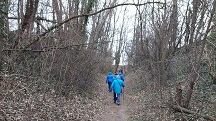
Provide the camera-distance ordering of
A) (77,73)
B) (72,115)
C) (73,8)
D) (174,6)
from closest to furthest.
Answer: (72,115)
(77,73)
(73,8)
(174,6)

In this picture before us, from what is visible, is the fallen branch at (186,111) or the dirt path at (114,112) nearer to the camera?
the fallen branch at (186,111)

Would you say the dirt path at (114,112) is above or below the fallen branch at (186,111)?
below

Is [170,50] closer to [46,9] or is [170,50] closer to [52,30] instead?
[46,9]

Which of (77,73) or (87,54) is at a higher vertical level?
(87,54)

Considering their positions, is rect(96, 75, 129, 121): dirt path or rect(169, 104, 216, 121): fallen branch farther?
rect(96, 75, 129, 121): dirt path

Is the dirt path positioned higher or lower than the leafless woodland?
lower

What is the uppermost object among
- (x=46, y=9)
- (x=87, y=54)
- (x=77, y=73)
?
(x=46, y=9)

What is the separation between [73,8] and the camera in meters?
15.9

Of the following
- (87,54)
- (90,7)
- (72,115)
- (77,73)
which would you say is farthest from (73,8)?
(72,115)

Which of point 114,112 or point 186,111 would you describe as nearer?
point 186,111

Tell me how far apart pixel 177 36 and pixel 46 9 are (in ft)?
34.7

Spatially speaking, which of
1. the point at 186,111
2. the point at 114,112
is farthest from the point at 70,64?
the point at 186,111

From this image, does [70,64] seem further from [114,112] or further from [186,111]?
[186,111]

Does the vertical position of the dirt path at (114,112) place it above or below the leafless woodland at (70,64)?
below
